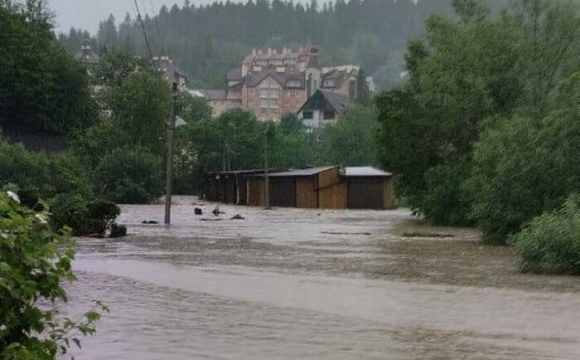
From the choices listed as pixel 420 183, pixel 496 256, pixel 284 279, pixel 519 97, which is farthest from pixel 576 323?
pixel 420 183

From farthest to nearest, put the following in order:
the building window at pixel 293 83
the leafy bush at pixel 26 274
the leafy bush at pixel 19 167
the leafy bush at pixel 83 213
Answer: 1. the building window at pixel 293 83
2. the leafy bush at pixel 19 167
3. the leafy bush at pixel 83 213
4. the leafy bush at pixel 26 274

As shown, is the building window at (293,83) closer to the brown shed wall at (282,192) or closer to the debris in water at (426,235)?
the brown shed wall at (282,192)

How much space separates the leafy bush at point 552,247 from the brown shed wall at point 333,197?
48.3 meters

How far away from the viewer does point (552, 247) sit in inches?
790

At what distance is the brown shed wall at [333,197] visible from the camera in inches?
2734

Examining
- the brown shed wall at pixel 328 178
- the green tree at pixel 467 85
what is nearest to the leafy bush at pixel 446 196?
the green tree at pixel 467 85

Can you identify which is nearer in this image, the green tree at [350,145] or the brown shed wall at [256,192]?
the brown shed wall at [256,192]

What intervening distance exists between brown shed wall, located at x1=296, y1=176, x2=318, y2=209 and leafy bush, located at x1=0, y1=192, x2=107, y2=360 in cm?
6271

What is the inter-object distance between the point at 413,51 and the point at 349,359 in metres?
39.9

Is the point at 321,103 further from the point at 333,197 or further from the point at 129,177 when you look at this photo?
the point at 129,177

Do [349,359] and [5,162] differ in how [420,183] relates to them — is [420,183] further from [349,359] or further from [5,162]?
[349,359]

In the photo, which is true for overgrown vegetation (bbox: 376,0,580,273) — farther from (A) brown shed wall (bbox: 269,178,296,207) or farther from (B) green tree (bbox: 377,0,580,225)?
(A) brown shed wall (bbox: 269,178,296,207)

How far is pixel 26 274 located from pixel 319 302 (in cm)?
945

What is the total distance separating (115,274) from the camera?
19297 mm
